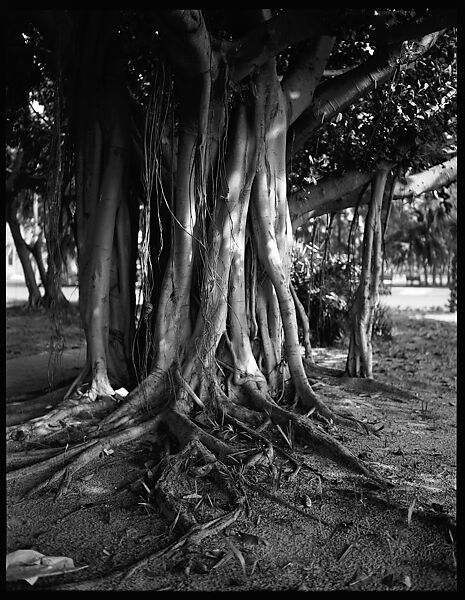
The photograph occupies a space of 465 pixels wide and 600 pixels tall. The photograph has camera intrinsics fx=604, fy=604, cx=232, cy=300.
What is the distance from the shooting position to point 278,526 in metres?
3.23

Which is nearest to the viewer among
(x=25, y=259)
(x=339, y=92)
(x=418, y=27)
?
(x=418, y=27)

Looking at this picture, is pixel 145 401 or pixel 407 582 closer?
pixel 407 582

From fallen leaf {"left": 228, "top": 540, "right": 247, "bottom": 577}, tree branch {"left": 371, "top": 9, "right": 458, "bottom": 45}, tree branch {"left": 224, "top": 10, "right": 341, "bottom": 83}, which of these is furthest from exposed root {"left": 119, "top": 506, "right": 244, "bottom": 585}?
tree branch {"left": 371, "top": 9, "right": 458, "bottom": 45}

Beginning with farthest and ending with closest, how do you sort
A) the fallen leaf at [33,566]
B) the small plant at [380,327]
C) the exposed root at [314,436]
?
the small plant at [380,327] → the exposed root at [314,436] → the fallen leaf at [33,566]

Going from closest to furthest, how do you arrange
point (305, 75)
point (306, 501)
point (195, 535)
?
point (195, 535) → point (306, 501) → point (305, 75)

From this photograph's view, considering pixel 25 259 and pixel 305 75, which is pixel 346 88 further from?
pixel 25 259

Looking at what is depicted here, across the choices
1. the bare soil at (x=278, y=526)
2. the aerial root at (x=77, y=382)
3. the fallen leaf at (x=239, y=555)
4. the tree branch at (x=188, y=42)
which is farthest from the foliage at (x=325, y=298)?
the fallen leaf at (x=239, y=555)

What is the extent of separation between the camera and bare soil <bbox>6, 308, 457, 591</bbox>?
274cm

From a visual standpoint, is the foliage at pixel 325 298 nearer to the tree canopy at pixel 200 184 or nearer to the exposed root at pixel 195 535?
the tree canopy at pixel 200 184

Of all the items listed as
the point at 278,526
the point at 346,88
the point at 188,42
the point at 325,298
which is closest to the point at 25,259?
the point at 325,298

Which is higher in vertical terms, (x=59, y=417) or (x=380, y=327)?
(x=380, y=327)

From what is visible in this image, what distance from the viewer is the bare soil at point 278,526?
2742mm
